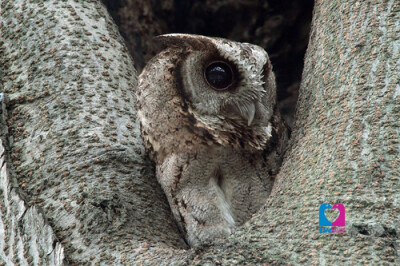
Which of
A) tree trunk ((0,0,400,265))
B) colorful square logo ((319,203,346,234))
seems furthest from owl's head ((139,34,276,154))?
colorful square logo ((319,203,346,234))

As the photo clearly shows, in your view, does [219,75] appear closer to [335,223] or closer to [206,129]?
[206,129]

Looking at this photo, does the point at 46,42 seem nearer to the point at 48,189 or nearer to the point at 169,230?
the point at 48,189

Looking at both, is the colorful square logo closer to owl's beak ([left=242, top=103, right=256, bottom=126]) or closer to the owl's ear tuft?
owl's beak ([left=242, top=103, right=256, bottom=126])

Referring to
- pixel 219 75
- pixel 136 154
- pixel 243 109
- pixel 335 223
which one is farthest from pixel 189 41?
pixel 335 223

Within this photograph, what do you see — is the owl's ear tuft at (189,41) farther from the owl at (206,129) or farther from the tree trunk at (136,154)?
the tree trunk at (136,154)

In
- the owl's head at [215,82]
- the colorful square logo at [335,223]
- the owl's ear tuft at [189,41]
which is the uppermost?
the owl's ear tuft at [189,41]

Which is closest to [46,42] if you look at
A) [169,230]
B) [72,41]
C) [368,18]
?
[72,41]

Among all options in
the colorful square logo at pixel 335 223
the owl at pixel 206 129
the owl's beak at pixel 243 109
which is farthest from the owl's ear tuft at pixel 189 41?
the colorful square logo at pixel 335 223
